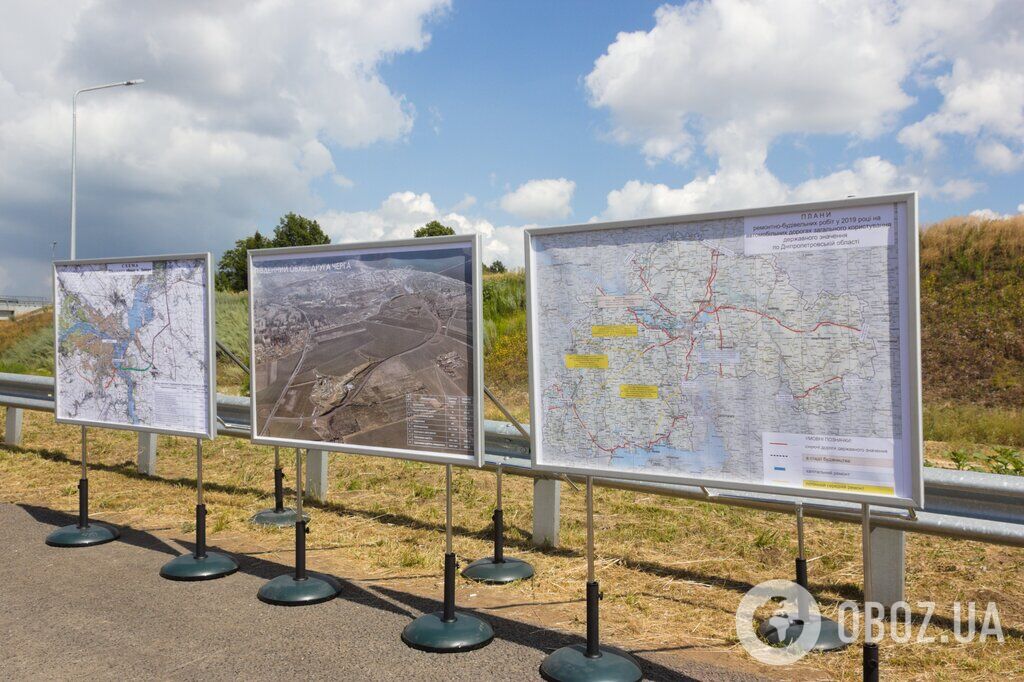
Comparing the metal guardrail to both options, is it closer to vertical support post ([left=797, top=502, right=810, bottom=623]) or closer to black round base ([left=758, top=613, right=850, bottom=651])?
vertical support post ([left=797, top=502, right=810, bottom=623])

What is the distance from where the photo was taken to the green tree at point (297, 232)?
173ft

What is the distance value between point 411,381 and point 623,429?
1.40m

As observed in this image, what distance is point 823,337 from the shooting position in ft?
11.4

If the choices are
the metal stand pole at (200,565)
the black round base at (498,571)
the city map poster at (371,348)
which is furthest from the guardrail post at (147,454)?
the black round base at (498,571)

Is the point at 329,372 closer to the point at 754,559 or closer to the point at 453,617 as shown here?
the point at 453,617

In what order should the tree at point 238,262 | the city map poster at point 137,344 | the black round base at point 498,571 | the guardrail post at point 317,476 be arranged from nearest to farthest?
1. the black round base at point 498,571
2. the city map poster at point 137,344
3. the guardrail post at point 317,476
4. the tree at point 238,262

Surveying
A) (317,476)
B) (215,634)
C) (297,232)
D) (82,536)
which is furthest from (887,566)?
(297,232)

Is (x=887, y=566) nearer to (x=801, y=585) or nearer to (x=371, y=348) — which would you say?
(x=801, y=585)

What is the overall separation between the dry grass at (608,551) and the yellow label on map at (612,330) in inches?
69.0

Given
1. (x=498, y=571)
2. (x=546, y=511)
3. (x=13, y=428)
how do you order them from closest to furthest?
1. (x=498, y=571)
2. (x=546, y=511)
3. (x=13, y=428)

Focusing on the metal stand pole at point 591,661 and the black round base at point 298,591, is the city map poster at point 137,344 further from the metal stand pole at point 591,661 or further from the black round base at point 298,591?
the metal stand pole at point 591,661

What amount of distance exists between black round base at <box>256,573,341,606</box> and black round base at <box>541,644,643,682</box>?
170 centimetres

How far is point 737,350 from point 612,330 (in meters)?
0.64

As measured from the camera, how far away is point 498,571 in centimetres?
551
